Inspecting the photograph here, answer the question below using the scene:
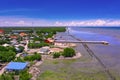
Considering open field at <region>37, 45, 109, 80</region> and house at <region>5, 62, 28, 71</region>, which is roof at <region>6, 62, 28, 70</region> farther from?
open field at <region>37, 45, 109, 80</region>

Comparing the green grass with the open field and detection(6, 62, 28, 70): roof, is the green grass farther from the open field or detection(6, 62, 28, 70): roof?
detection(6, 62, 28, 70): roof

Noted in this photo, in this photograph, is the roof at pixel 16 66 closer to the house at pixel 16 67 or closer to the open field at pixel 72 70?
the house at pixel 16 67

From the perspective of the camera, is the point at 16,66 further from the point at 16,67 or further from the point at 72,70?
the point at 72,70

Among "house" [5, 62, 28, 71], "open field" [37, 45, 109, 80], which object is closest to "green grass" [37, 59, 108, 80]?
"open field" [37, 45, 109, 80]

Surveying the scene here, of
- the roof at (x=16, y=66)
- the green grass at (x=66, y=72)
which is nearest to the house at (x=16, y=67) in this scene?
the roof at (x=16, y=66)

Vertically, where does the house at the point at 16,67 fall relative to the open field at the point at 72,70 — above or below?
above

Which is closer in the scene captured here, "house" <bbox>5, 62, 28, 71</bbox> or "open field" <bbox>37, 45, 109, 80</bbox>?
"open field" <bbox>37, 45, 109, 80</bbox>

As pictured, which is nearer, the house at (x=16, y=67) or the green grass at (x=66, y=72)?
the green grass at (x=66, y=72)

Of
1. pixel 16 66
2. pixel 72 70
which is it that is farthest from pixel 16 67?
pixel 72 70

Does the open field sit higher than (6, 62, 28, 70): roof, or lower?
lower

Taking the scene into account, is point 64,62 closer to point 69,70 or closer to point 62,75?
point 69,70

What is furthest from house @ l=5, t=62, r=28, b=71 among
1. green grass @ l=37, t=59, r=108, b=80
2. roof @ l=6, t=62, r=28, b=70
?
green grass @ l=37, t=59, r=108, b=80
